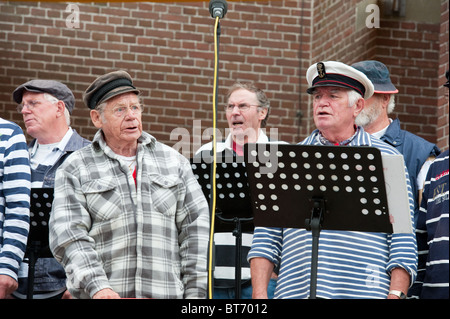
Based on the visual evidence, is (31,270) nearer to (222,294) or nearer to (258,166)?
(222,294)

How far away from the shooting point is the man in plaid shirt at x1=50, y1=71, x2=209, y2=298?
12.7 ft

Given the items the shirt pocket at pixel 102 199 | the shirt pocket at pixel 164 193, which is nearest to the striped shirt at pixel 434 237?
the shirt pocket at pixel 164 193

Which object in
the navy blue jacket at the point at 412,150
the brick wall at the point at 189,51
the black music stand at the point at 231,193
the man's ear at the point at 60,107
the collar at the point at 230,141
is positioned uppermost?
the brick wall at the point at 189,51

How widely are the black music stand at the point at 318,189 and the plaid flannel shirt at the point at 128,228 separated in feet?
1.60

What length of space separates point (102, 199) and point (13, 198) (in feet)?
1.84

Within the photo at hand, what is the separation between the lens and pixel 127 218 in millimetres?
3938

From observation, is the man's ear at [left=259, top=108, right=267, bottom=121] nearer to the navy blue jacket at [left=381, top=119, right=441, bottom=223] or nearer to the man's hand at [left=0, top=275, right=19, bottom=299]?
the navy blue jacket at [left=381, top=119, right=441, bottom=223]

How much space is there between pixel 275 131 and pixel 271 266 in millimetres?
4595

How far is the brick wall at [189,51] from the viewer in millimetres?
8438

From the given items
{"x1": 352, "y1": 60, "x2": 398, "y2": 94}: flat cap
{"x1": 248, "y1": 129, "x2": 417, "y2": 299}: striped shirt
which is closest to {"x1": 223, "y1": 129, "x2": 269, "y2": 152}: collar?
{"x1": 352, "y1": 60, "x2": 398, "y2": 94}: flat cap

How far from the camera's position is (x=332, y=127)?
428 centimetres

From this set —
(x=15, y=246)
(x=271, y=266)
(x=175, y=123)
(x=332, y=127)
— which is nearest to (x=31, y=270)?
(x=15, y=246)

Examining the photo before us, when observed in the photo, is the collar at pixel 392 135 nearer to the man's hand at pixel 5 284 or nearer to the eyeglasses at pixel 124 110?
the eyeglasses at pixel 124 110

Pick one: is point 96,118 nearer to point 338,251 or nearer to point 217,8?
point 217,8
